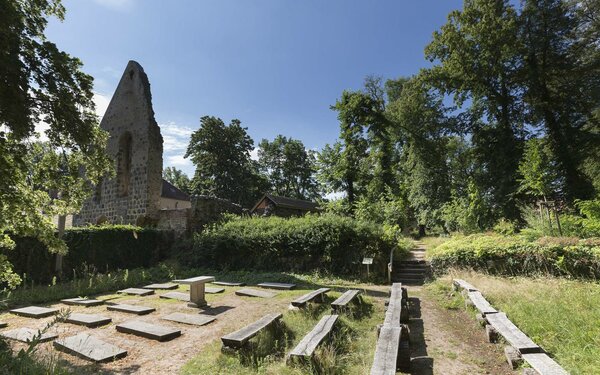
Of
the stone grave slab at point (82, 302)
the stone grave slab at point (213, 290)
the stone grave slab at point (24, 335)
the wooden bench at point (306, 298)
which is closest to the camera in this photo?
the stone grave slab at point (24, 335)

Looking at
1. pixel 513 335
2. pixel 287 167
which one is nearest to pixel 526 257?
pixel 513 335

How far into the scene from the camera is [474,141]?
2159 centimetres

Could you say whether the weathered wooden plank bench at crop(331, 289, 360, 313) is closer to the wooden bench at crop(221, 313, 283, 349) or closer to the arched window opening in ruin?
the wooden bench at crop(221, 313, 283, 349)

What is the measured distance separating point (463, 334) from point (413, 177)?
22.5 metres

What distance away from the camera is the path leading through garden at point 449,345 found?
14.1 ft

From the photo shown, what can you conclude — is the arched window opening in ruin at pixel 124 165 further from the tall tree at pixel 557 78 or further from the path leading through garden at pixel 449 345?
the tall tree at pixel 557 78

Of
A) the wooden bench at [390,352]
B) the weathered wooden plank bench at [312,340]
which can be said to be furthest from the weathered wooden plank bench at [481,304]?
the weathered wooden plank bench at [312,340]

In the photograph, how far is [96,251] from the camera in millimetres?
12023

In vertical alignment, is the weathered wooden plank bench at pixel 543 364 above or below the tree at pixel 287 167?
below

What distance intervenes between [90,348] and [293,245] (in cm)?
864

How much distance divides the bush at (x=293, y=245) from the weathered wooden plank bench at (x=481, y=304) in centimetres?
490

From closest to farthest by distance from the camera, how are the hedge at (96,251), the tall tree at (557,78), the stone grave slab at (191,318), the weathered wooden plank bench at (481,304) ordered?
the weathered wooden plank bench at (481,304), the stone grave slab at (191,318), the hedge at (96,251), the tall tree at (557,78)

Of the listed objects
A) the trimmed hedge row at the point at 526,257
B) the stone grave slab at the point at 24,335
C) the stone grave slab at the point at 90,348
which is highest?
the trimmed hedge row at the point at 526,257

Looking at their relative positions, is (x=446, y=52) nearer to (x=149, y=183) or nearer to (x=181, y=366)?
(x=149, y=183)
